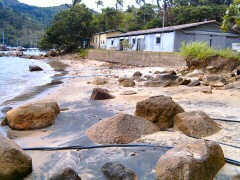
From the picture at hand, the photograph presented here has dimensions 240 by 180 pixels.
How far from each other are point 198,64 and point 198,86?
3.90 m

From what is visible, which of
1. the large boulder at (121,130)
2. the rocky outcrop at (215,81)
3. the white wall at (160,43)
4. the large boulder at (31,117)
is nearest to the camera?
the large boulder at (121,130)

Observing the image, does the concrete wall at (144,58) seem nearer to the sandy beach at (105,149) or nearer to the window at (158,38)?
the window at (158,38)

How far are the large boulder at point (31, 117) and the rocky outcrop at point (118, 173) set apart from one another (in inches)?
128

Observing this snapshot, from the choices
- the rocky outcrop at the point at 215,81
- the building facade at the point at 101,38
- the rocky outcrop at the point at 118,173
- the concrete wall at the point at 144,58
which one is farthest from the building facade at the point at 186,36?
the rocky outcrop at the point at 118,173

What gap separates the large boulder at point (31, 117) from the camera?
6.42 meters

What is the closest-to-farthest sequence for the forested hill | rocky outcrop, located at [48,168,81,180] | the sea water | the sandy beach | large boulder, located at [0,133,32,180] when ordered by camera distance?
rocky outcrop, located at [48,168,81,180], large boulder, located at [0,133,32,180], the sandy beach, the sea water, the forested hill

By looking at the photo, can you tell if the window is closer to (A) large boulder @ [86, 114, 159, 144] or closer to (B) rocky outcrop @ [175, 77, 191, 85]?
(B) rocky outcrop @ [175, 77, 191, 85]

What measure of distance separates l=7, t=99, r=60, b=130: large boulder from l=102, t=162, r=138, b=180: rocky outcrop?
10.7ft

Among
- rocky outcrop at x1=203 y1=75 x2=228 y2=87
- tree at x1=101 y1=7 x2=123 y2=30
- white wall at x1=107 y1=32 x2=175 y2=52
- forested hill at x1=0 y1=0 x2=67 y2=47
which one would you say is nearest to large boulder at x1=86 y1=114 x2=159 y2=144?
rocky outcrop at x1=203 y1=75 x2=228 y2=87

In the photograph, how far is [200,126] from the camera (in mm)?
5117

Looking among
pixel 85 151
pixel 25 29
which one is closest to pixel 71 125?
pixel 85 151

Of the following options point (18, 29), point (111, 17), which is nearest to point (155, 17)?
point (111, 17)

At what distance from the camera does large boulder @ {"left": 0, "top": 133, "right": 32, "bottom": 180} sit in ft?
12.2

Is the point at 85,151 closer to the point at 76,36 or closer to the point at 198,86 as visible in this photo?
the point at 198,86
